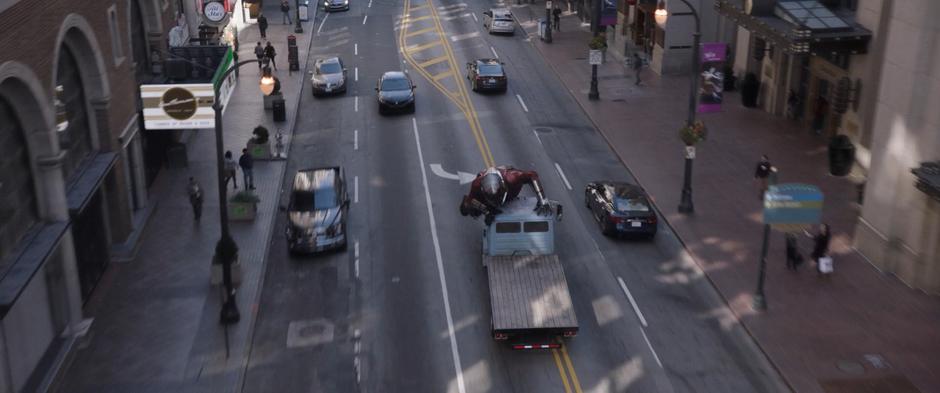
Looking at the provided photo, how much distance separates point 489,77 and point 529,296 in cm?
2639

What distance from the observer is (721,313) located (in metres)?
27.9

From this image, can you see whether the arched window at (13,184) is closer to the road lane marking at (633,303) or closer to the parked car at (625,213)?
the road lane marking at (633,303)

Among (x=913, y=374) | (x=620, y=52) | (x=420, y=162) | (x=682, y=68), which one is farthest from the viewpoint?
(x=620, y=52)

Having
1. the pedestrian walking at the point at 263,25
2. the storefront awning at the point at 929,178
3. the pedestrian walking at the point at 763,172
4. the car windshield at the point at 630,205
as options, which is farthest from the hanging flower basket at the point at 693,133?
the pedestrian walking at the point at 263,25

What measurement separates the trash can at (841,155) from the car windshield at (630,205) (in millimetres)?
9591

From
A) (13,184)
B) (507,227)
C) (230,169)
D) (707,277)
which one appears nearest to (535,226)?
(507,227)

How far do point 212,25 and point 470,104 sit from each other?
500 inches

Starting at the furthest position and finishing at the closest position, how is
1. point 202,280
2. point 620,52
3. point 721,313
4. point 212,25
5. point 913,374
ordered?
point 620,52
point 212,25
point 202,280
point 721,313
point 913,374

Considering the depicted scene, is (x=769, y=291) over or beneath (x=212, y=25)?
beneath

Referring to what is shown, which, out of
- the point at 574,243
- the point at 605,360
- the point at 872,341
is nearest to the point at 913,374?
the point at 872,341

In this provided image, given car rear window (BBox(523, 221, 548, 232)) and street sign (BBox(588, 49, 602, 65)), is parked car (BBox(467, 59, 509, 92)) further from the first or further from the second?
car rear window (BBox(523, 221, 548, 232))

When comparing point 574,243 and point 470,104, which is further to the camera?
point 470,104

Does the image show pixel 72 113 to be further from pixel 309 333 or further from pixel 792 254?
pixel 792 254

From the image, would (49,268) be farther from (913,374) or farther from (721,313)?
(913,374)
